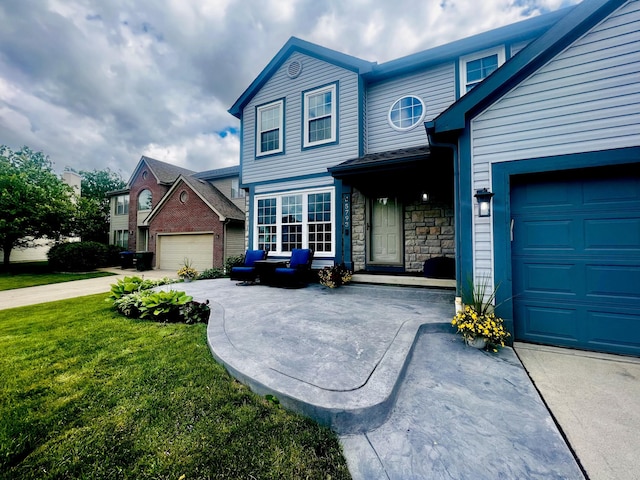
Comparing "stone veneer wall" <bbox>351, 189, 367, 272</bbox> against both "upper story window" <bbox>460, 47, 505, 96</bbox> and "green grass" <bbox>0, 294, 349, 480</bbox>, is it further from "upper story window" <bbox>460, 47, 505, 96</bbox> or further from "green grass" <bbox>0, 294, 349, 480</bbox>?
"green grass" <bbox>0, 294, 349, 480</bbox>

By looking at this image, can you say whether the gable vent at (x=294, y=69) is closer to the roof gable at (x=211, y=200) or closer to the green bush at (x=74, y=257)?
the roof gable at (x=211, y=200)

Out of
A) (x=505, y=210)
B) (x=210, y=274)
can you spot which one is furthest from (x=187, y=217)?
(x=505, y=210)

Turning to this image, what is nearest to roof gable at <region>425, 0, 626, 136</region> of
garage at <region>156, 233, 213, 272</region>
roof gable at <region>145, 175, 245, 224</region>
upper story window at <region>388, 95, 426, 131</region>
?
upper story window at <region>388, 95, 426, 131</region>

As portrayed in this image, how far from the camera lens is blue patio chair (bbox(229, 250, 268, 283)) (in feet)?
23.8

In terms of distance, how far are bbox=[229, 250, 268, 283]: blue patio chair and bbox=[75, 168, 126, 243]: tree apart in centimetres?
1458

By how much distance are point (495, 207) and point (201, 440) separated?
4.26 meters

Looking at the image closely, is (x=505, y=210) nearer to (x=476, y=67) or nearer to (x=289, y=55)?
(x=476, y=67)

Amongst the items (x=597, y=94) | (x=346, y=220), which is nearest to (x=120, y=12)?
(x=346, y=220)

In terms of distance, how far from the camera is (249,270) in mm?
7227

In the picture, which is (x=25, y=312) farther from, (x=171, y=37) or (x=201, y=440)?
(x=171, y=37)

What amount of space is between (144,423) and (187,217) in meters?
13.4

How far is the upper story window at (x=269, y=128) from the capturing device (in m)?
8.37

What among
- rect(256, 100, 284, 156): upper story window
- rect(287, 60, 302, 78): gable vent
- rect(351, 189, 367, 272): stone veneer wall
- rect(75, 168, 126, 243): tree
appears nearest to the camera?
rect(351, 189, 367, 272): stone veneer wall

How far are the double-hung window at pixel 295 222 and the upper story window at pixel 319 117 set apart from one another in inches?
66.4
